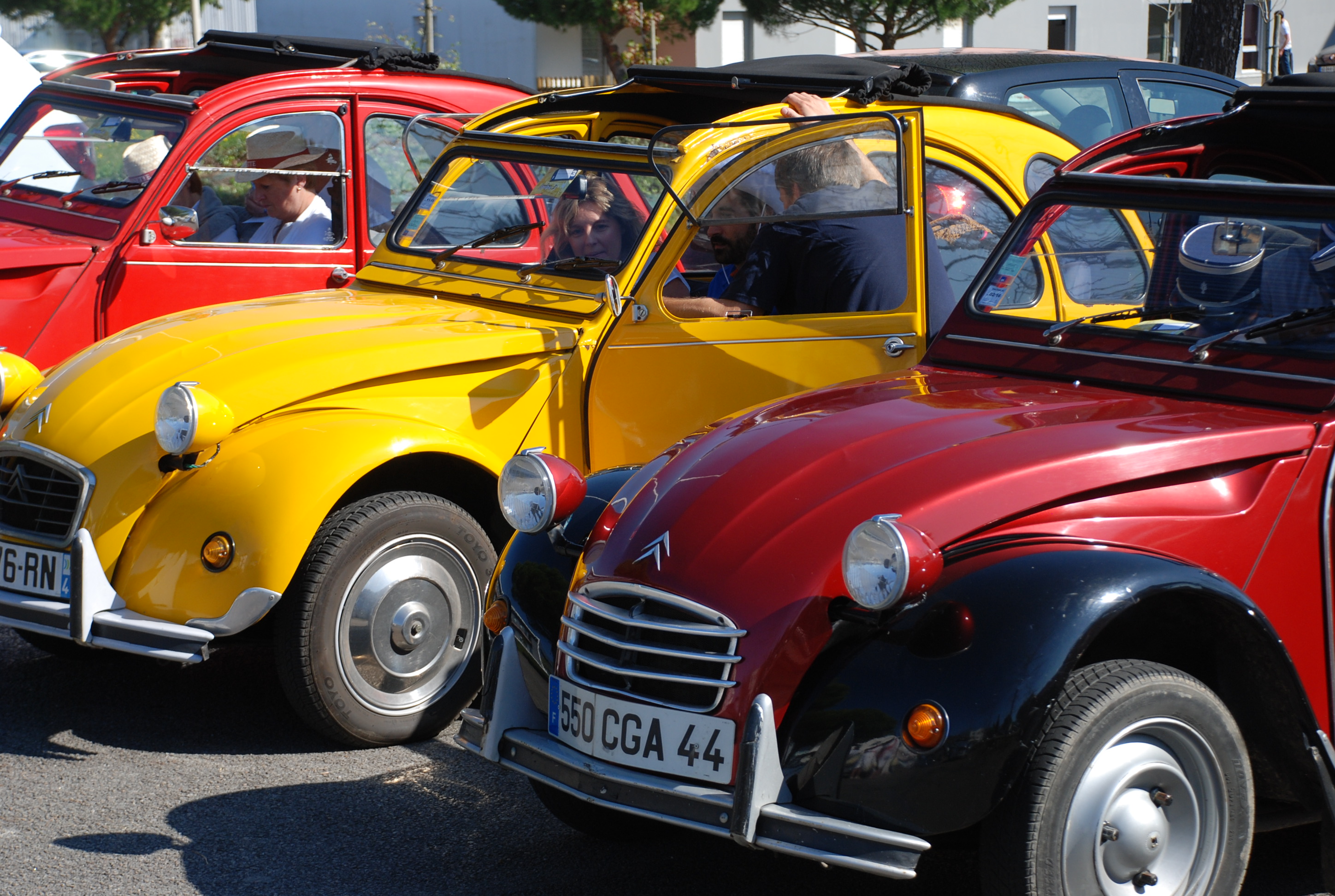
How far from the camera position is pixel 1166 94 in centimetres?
824

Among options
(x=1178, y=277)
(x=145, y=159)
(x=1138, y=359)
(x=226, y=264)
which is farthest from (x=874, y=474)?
(x=145, y=159)

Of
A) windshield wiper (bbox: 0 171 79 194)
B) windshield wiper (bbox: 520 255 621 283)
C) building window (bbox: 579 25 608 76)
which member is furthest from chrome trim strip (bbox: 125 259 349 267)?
building window (bbox: 579 25 608 76)

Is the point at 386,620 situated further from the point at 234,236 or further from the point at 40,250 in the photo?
the point at 234,236

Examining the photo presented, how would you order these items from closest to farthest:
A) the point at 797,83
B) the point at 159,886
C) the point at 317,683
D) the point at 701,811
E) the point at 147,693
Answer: the point at 701,811, the point at 159,886, the point at 317,683, the point at 147,693, the point at 797,83

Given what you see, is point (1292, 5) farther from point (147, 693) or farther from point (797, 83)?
point (147, 693)

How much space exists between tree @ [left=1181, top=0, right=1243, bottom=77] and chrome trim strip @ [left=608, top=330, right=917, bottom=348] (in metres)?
8.56

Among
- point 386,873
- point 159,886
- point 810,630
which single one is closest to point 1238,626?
point 810,630

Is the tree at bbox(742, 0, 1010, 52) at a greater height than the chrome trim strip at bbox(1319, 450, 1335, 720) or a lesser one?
greater

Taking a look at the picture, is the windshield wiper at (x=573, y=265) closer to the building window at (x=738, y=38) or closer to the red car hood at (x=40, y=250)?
the red car hood at (x=40, y=250)

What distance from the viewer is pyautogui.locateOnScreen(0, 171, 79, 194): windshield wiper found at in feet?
23.2

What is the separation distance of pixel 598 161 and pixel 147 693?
251 centimetres

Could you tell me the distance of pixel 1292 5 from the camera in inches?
1212

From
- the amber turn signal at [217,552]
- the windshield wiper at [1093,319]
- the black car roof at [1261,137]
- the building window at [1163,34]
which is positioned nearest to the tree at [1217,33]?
the black car roof at [1261,137]

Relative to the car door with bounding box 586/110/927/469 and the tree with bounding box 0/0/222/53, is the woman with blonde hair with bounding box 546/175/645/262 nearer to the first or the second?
the car door with bounding box 586/110/927/469
